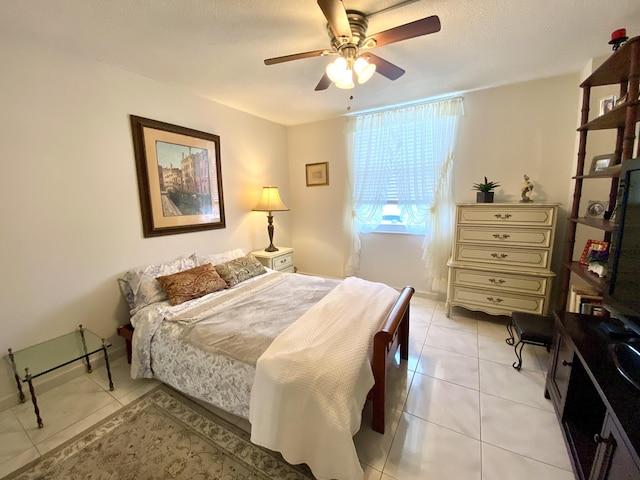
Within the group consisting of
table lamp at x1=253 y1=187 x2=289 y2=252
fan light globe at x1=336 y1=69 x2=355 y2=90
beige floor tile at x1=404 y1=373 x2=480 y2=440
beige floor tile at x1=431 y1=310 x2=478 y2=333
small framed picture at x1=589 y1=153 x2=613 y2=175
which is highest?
fan light globe at x1=336 y1=69 x2=355 y2=90

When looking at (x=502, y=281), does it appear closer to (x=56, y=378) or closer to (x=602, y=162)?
(x=602, y=162)

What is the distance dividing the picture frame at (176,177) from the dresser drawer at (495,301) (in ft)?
9.22

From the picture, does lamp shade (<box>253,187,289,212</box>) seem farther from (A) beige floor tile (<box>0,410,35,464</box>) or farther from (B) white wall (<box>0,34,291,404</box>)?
(A) beige floor tile (<box>0,410,35,464</box>)

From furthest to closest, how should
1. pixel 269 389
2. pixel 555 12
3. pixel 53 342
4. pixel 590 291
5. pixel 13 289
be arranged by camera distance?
pixel 590 291 < pixel 53 342 < pixel 13 289 < pixel 555 12 < pixel 269 389

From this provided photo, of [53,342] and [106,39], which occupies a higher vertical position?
[106,39]

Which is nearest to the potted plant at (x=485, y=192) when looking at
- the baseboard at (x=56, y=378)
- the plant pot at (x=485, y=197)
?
the plant pot at (x=485, y=197)

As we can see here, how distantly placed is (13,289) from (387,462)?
102 inches

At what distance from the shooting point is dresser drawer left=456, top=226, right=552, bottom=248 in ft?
7.92

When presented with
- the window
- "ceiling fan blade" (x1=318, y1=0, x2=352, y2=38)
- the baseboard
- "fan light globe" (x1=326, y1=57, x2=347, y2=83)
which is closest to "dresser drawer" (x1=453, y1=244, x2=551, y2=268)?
the window

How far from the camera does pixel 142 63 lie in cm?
214

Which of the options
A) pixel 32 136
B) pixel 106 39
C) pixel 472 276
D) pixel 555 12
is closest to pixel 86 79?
pixel 106 39

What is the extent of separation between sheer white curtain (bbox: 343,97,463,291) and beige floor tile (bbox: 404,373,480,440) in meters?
1.57

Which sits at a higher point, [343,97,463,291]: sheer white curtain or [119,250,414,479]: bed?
[343,97,463,291]: sheer white curtain

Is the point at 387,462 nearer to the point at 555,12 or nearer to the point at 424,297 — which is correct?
the point at 424,297
